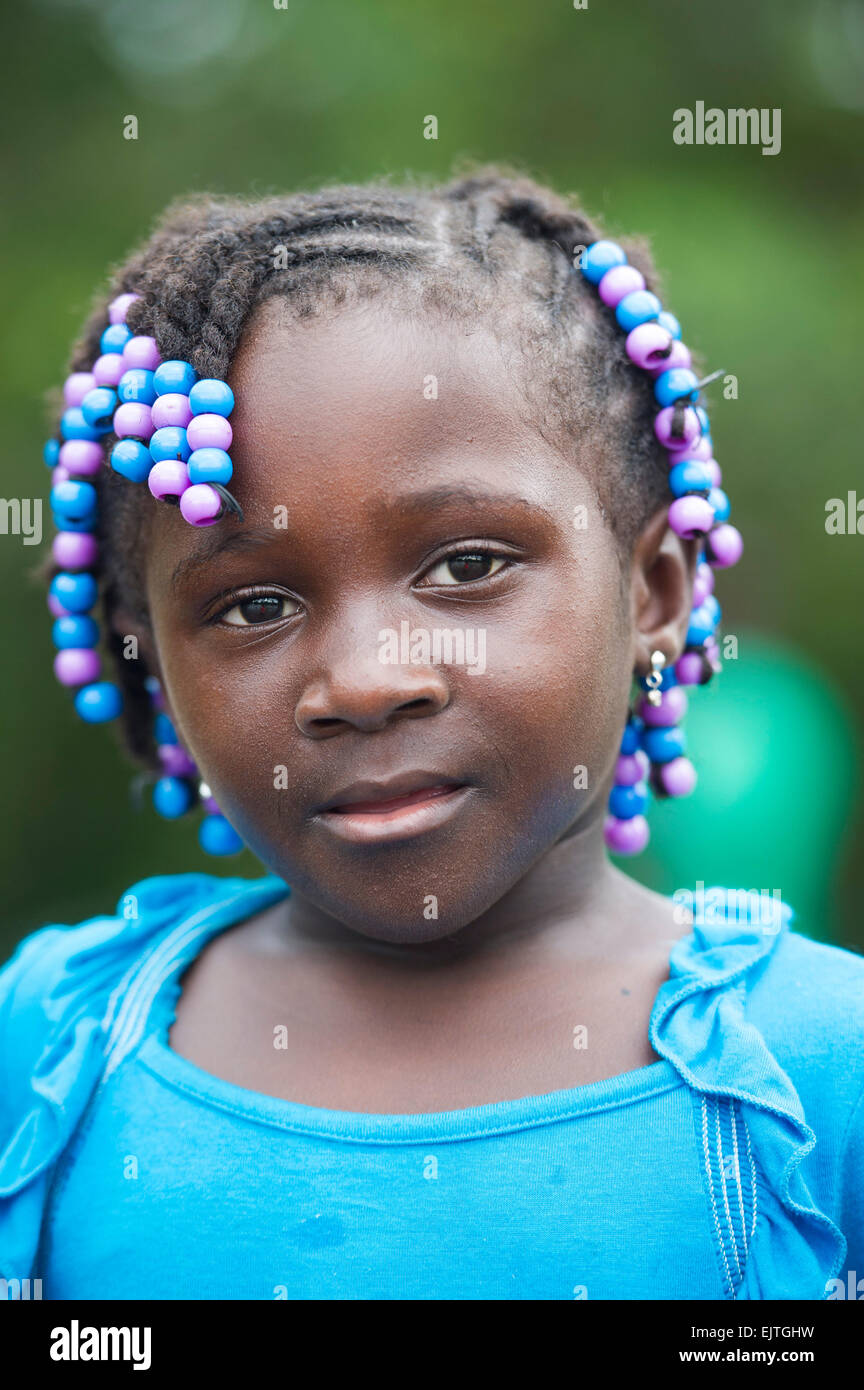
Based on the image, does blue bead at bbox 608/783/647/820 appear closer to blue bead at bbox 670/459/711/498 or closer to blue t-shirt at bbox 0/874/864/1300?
blue t-shirt at bbox 0/874/864/1300

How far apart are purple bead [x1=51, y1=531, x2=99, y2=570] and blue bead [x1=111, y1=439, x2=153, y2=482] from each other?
0.38m

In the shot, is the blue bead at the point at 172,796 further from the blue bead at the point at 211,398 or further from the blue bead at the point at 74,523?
the blue bead at the point at 211,398

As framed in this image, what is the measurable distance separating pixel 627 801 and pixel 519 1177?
30.9 inches

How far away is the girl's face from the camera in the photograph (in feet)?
5.94

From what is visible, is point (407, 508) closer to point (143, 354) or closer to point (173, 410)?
point (173, 410)

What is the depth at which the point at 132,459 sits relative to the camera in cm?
199

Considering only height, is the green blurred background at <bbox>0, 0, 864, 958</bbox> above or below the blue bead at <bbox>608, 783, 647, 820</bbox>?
above

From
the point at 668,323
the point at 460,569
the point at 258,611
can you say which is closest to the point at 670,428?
the point at 668,323

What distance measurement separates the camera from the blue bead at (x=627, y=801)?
94.0 inches
